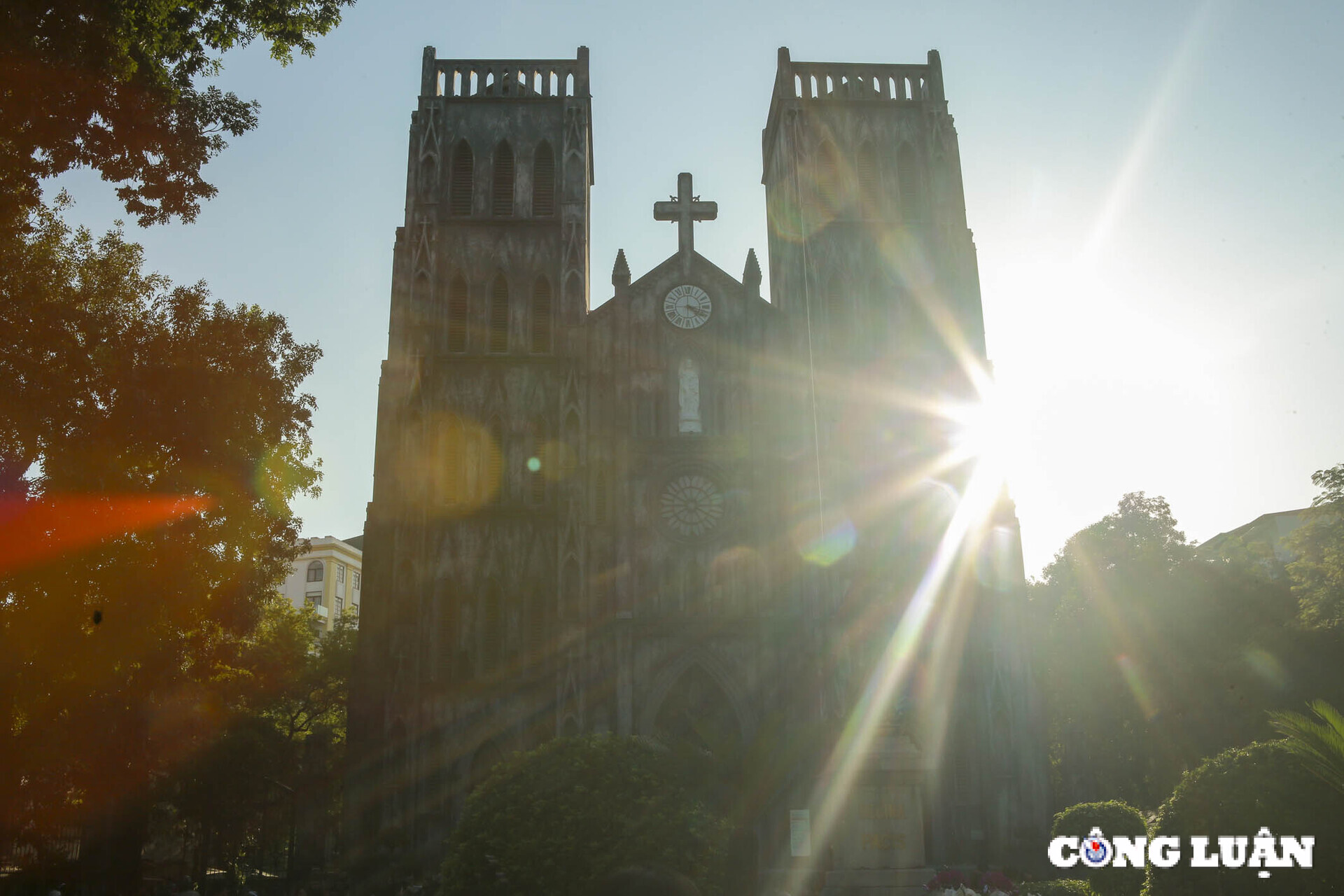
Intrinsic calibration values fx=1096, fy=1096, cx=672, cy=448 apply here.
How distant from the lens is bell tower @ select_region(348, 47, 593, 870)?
29.8 meters

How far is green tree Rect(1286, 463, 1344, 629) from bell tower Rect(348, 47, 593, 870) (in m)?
22.3

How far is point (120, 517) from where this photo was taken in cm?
1852

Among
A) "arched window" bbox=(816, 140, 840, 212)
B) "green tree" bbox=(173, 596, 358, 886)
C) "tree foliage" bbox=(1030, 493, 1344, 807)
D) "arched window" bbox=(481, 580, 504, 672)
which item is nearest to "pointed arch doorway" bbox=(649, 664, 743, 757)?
"arched window" bbox=(481, 580, 504, 672)

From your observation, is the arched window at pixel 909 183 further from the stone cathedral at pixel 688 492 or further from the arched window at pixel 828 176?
the arched window at pixel 828 176

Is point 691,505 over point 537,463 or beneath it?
beneath

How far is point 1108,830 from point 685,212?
23.3 meters

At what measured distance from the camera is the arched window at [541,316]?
34469 millimetres

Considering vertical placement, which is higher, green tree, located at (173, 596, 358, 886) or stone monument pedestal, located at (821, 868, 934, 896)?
green tree, located at (173, 596, 358, 886)

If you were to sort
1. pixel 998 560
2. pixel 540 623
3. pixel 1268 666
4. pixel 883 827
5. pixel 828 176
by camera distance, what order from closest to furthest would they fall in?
1. pixel 883 827
2. pixel 540 623
3. pixel 998 560
4. pixel 1268 666
5. pixel 828 176

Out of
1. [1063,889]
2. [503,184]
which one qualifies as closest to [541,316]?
[503,184]

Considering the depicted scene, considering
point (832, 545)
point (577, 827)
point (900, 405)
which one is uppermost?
point (900, 405)

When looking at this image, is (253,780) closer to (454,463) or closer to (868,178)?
(454,463)

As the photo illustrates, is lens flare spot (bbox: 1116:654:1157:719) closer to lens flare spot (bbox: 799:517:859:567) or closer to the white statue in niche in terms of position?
lens flare spot (bbox: 799:517:859:567)

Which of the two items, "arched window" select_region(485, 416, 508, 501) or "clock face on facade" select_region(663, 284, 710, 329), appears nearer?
"arched window" select_region(485, 416, 508, 501)
